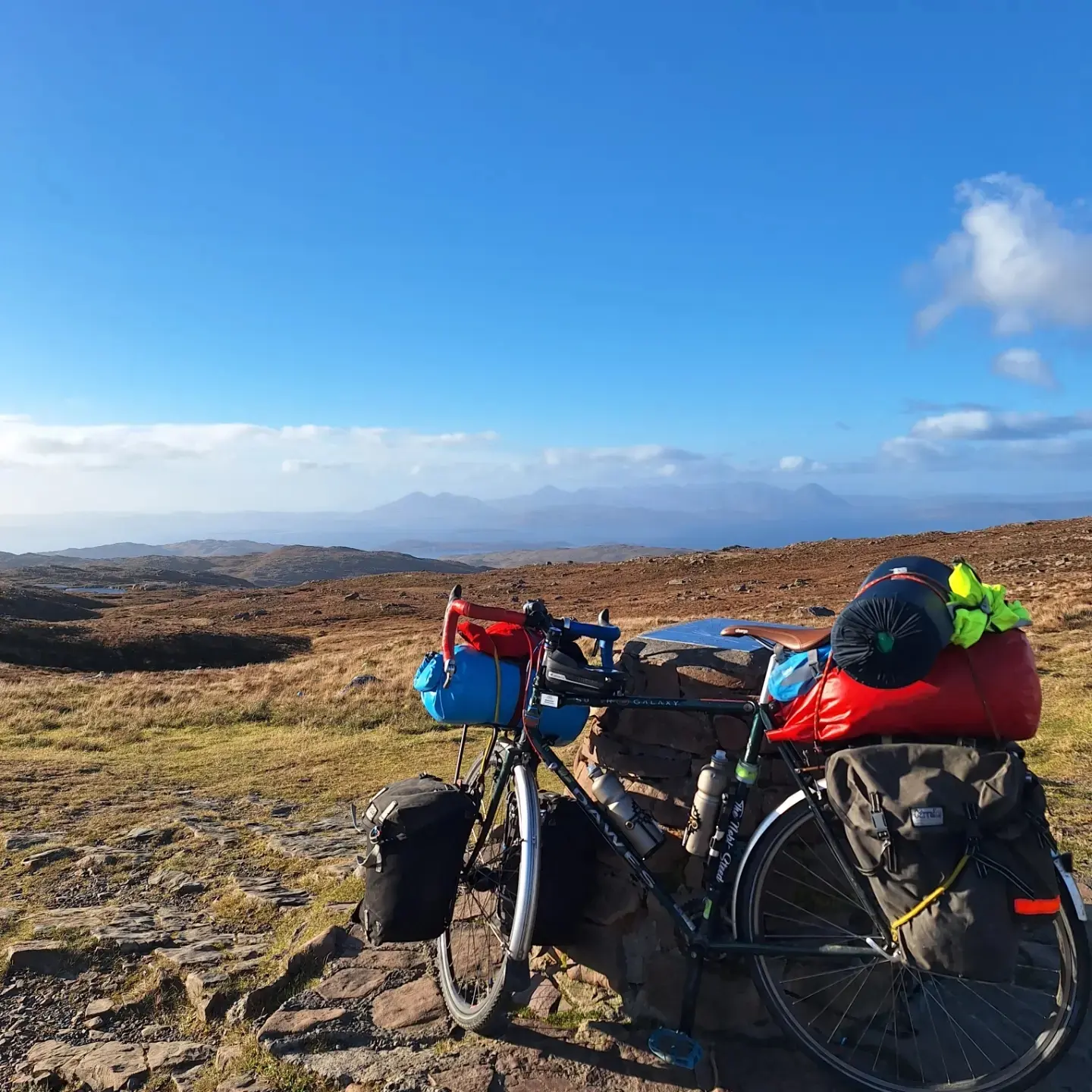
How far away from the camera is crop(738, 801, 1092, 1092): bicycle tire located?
9.43ft

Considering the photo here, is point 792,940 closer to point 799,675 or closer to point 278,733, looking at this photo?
point 799,675

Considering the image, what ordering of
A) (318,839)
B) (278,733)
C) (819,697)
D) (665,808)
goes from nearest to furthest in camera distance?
(819,697) → (665,808) → (318,839) → (278,733)

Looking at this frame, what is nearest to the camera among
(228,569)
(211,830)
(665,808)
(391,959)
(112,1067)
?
(112,1067)

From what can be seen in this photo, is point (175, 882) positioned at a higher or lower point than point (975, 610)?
lower

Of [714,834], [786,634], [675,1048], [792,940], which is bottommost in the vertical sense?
[675,1048]

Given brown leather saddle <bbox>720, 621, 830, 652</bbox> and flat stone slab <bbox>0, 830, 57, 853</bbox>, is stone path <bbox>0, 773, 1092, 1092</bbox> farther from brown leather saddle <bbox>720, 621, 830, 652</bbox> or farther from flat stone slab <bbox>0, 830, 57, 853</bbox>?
brown leather saddle <bbox>720, 621, 830, 652</bbox>

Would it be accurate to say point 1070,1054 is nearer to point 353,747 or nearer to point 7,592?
point 353,747

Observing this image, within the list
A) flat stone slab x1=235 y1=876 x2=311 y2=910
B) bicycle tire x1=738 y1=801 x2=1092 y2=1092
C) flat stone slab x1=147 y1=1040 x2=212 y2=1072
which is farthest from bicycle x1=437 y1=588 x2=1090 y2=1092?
flat stone slab x1=235 y1=876 x2=311 y2=910

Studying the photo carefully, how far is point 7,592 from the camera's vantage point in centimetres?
5497

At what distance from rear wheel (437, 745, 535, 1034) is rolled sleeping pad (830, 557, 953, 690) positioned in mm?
1720

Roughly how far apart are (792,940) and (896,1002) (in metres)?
0.65

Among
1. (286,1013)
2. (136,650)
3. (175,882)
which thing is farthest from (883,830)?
(136,650)

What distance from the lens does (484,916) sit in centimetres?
403

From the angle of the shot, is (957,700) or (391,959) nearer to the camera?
(957,700)
